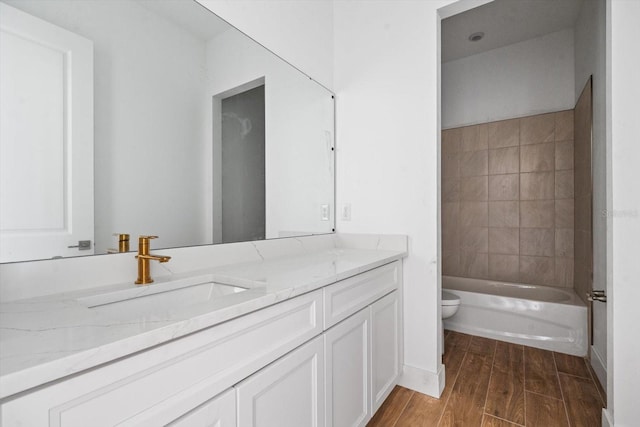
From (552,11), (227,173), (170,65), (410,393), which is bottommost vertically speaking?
(410,393)

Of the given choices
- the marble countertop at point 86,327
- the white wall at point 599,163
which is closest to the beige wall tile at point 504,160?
the white wall at point 599,163

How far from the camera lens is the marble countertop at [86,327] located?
1.53 ft

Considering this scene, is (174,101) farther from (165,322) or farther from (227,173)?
(165,322)

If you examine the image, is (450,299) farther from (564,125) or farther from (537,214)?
(564,125)

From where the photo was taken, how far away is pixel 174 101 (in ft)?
4.06

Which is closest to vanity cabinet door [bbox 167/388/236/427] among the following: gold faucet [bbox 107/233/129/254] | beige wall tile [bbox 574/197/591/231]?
gold faucet [bbox 107/233/129/254]

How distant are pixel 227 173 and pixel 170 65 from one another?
1.58 ft

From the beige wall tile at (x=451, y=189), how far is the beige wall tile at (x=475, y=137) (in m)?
0.36

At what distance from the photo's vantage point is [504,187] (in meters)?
3.15

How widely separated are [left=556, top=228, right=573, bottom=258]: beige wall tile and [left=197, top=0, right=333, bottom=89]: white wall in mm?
2493

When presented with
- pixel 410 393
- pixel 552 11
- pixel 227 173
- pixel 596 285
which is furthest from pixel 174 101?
pixel 552 11

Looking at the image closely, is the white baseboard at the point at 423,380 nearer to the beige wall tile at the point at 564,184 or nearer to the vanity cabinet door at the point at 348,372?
the vanity cabinet door at the point at 348,372

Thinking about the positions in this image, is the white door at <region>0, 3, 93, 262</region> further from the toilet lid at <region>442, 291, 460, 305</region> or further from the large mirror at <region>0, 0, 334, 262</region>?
the toilet lid at <region>442, 291, 460, 305</region>

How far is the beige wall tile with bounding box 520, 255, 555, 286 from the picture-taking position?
2926mm
